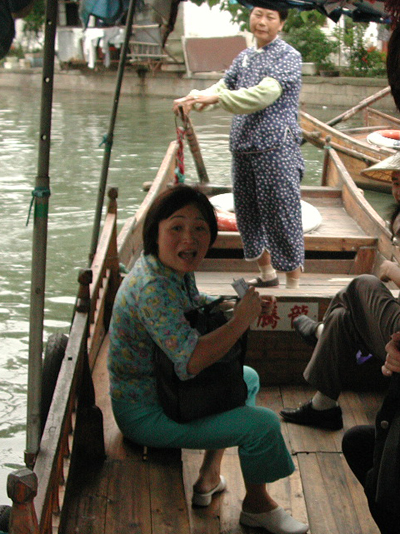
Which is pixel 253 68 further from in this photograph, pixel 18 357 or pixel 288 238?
pixel 18 357

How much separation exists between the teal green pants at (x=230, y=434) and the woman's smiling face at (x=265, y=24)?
1.85 meters

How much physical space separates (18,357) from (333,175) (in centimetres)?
312

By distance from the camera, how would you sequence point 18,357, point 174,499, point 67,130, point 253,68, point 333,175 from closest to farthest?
point 174,499
point 253,68
point 18,357
point 333,175
point 67,130

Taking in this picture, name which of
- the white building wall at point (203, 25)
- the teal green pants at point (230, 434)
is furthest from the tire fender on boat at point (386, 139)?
the white building wall at point (203, 25)

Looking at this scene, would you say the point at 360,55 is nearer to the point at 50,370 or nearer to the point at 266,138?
the point at 266,138

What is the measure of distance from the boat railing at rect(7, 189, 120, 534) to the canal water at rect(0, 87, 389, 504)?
0.94m

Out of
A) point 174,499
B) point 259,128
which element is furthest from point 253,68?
point 174,499

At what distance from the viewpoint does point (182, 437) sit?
1.86 m

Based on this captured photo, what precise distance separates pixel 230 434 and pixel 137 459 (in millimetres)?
295

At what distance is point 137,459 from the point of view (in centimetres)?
198

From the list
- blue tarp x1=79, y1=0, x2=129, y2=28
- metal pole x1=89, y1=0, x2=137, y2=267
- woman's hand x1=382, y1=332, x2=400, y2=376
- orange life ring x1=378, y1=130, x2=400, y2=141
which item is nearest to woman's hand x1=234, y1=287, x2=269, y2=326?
woman's hand x1=382, y1=332, x2=400, y2=376

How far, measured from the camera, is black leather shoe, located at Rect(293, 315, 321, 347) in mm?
2463

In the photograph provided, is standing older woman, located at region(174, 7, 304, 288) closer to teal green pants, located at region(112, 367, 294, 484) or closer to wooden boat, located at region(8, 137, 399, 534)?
wooden boat, located at region(8, 137, 399, 534)

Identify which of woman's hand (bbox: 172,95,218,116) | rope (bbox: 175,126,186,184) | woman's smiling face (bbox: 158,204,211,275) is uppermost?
woman's hand (bbox: 172,95,218,116)
